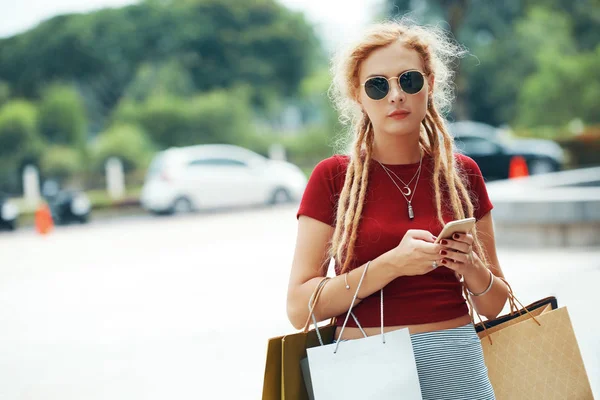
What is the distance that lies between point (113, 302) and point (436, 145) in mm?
6498

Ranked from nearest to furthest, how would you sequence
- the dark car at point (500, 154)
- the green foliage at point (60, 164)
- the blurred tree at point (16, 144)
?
the dark car at point (500, 154), the green foliage at point (60, 164), the blurred tree at point (16, 144)

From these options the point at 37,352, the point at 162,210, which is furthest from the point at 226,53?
the point at 37,352

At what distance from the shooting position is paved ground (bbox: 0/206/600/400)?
5.25m

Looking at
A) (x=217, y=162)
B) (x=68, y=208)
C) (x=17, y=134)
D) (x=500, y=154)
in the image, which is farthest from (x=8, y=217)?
(x=17, y=134)

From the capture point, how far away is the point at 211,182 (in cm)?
2142

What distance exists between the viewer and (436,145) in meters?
2.22

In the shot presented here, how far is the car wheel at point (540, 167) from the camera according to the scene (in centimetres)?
2272

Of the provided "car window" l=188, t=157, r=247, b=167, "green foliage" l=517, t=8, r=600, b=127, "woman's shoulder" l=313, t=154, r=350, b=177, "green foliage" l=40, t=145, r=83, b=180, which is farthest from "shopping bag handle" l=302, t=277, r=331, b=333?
"green foliage" l=517, t=8, r=600, b=127

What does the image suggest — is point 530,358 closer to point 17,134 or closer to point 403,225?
point 403,225

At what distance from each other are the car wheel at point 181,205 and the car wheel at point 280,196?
2.29 metres

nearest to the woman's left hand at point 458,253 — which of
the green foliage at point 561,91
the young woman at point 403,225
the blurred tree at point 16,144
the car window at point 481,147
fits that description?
the young woman at point 403,225

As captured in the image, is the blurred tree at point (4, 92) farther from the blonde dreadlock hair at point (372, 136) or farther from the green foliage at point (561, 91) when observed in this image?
the blonde dreadlock hair at point (372, 136)

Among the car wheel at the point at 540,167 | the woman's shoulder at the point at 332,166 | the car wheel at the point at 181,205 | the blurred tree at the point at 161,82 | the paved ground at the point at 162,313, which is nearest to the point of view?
the woman's shoulder at the point at 332,166

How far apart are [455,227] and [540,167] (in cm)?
2194
